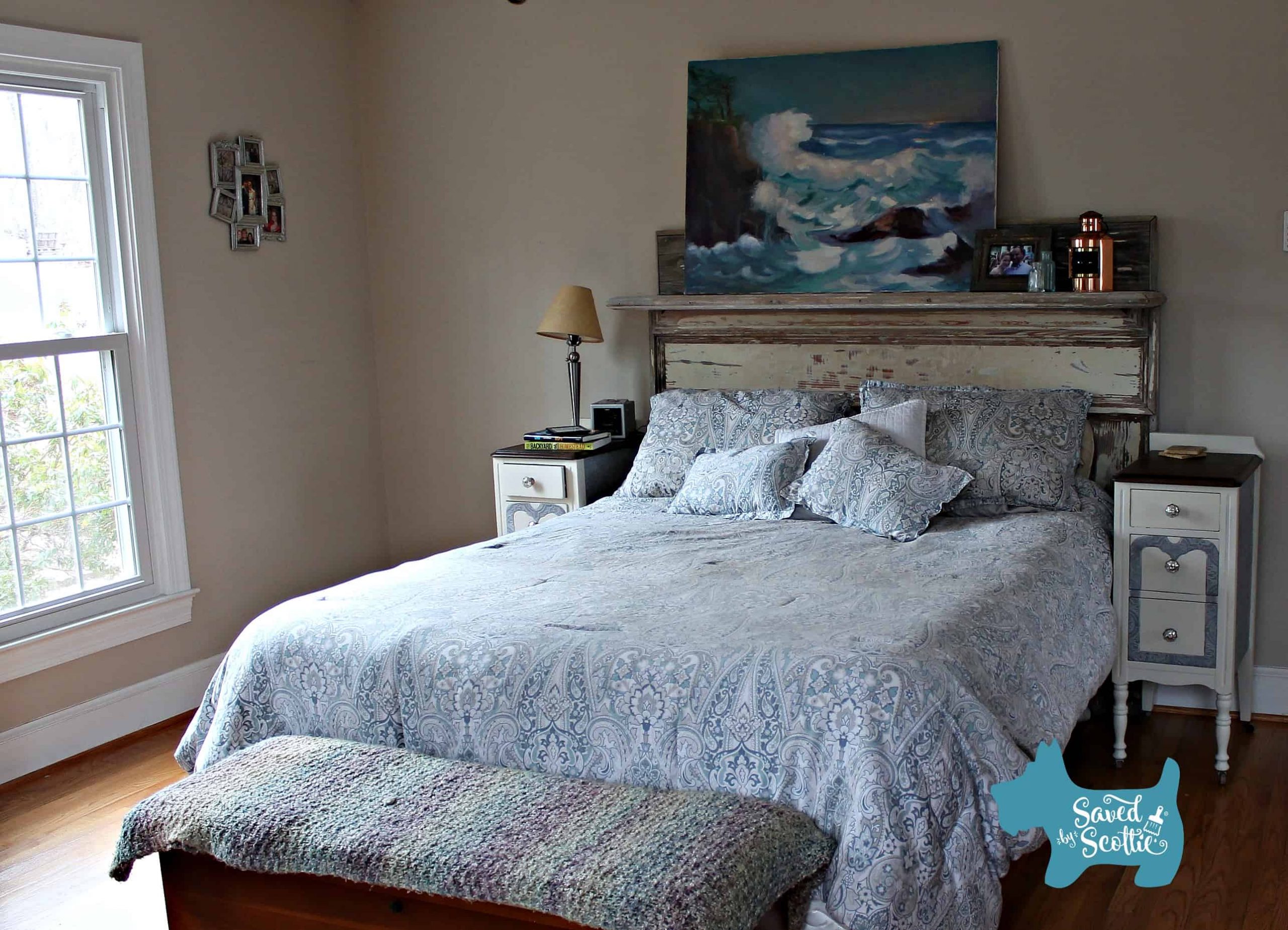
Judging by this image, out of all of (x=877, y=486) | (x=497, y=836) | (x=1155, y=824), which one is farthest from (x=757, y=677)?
(x=877, y=486)

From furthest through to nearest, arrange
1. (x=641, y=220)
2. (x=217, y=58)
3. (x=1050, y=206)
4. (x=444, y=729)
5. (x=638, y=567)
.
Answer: (x=641, y=220)
(x=217, y=58)
(x=1050, y=206)
(x=638, y=567)
(x=444, y=729)

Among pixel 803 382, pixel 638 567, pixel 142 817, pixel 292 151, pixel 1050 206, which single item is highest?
pixel 292 151

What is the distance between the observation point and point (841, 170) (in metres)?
4.18

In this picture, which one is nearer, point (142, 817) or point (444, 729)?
point (142, 817)

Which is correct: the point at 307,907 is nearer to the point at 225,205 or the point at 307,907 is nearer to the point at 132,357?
the point at 132,357

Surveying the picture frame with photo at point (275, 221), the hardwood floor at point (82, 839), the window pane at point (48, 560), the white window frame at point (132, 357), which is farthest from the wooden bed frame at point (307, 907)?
the picture frame with photo at point (275, 221)

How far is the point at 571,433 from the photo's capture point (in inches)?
176

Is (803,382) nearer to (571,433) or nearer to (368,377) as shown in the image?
(571,433)

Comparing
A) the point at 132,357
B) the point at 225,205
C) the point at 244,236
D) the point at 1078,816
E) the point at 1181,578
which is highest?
the point at 225,205

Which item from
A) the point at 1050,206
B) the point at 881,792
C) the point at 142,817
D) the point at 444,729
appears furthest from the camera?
the point at 1050,206

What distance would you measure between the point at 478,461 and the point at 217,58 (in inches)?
70.3

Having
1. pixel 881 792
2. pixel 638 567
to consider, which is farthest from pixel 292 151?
pixel 881 792

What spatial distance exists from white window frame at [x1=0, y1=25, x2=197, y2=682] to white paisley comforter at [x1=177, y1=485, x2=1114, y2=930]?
3.51 feet

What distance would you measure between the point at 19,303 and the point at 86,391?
0.34 m
